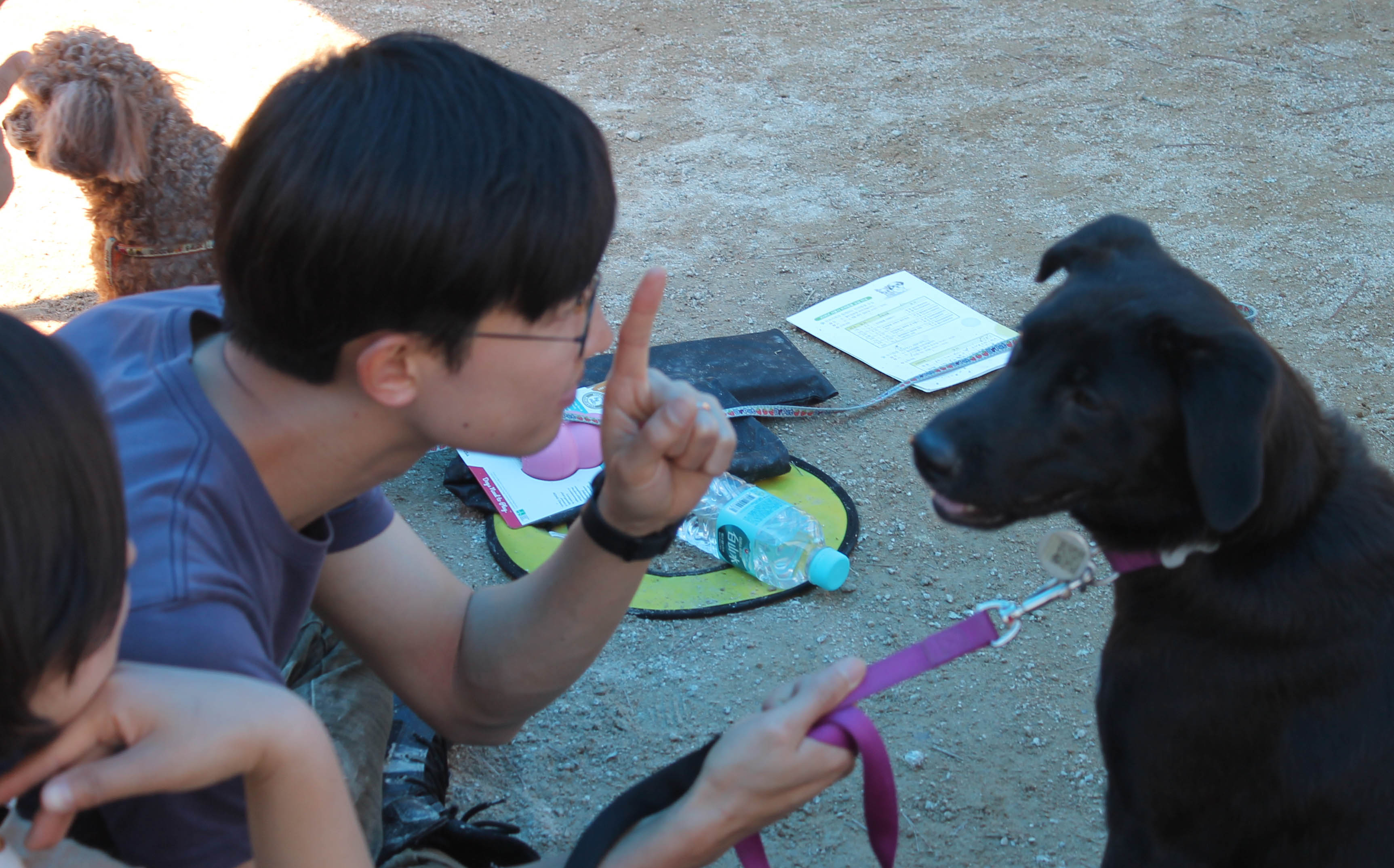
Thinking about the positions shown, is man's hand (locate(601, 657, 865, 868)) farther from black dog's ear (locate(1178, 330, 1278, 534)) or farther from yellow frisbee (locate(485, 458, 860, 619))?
yellow frisbee (locate(485, 458, 860, 619))

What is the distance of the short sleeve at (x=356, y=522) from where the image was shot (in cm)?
194

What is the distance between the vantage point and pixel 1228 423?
1.53 meters

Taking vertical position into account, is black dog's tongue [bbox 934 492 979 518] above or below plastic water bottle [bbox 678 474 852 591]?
above

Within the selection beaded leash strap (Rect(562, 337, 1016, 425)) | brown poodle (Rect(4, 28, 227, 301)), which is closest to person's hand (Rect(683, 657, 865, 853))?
beaded leash strap (Rect(562, 337, 1016, 425))

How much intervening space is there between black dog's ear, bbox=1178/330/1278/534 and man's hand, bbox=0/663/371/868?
3.92 feet

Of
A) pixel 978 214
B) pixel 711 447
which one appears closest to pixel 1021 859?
pixel 711 447

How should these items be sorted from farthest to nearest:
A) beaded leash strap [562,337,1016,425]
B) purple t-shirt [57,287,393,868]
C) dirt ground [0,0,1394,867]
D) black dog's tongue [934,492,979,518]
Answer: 1. beaded leash strap [562,337,1016,425]
2. dirt ground [0,0,1394,867]
3. black dog's tongue [934,492,979,518]
4. purple t-shirt [57,287,393,868]

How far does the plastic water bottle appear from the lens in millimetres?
2965

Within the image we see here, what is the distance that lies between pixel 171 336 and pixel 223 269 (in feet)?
0.63

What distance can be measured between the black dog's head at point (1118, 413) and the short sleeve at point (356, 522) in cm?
96

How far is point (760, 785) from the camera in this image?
4.99ft

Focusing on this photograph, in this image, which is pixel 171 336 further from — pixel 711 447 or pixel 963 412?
pixel 963 412

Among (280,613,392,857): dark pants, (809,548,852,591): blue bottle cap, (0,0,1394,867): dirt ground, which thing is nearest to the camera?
(280,613,392,857): dark pants

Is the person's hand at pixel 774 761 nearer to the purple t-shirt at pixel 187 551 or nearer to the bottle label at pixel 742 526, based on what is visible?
the purple t-shirt at pixel 187 551
